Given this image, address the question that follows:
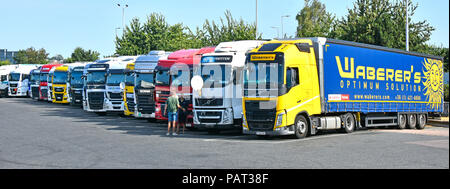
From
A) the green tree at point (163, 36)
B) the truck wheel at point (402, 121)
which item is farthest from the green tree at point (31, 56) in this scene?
the truck wheel at point (402, 121)

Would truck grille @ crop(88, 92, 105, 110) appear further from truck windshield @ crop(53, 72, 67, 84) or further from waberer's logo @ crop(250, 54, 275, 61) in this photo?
waberer's logo @ crop(250, 54, 275, 61)

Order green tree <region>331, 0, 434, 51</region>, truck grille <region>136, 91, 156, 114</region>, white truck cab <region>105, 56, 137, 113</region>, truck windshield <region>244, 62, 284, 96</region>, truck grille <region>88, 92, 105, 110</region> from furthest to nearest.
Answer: green tree <region>331, 0, 434, 51</region>
truck grille <region>88, 92, 105, 110</region>
white truck cab <region>105, 56, 137, 113</region>
truck grille <region>136, 91, 156, 114</region>
truck windshield <region>244, 62, 284, 96</region>

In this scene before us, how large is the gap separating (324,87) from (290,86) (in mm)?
1955

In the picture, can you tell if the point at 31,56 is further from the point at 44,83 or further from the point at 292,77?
the point at 292,77

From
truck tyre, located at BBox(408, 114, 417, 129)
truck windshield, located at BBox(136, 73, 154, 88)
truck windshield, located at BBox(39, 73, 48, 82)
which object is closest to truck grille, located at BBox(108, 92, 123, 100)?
truck windshield, located at BBox(136, 73, 154, 88)

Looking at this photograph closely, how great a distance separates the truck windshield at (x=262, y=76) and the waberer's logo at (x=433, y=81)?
35.3 ft

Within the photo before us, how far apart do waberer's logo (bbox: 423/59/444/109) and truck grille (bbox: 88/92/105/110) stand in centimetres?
1602

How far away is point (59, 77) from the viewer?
40562 mm

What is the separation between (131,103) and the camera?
89.0 feet

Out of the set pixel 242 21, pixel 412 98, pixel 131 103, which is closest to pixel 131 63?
pixel 131 103

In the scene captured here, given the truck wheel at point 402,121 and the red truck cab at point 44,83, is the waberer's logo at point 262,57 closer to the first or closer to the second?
the truck wheel at point 402,121

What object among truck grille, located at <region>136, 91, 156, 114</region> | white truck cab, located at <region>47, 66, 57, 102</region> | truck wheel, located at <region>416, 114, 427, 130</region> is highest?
white truck cab, located at <region>47, 66, 57, 102</region>

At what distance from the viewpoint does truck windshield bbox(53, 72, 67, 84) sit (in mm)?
40438

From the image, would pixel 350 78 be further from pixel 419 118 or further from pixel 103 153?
pixel 103 153
